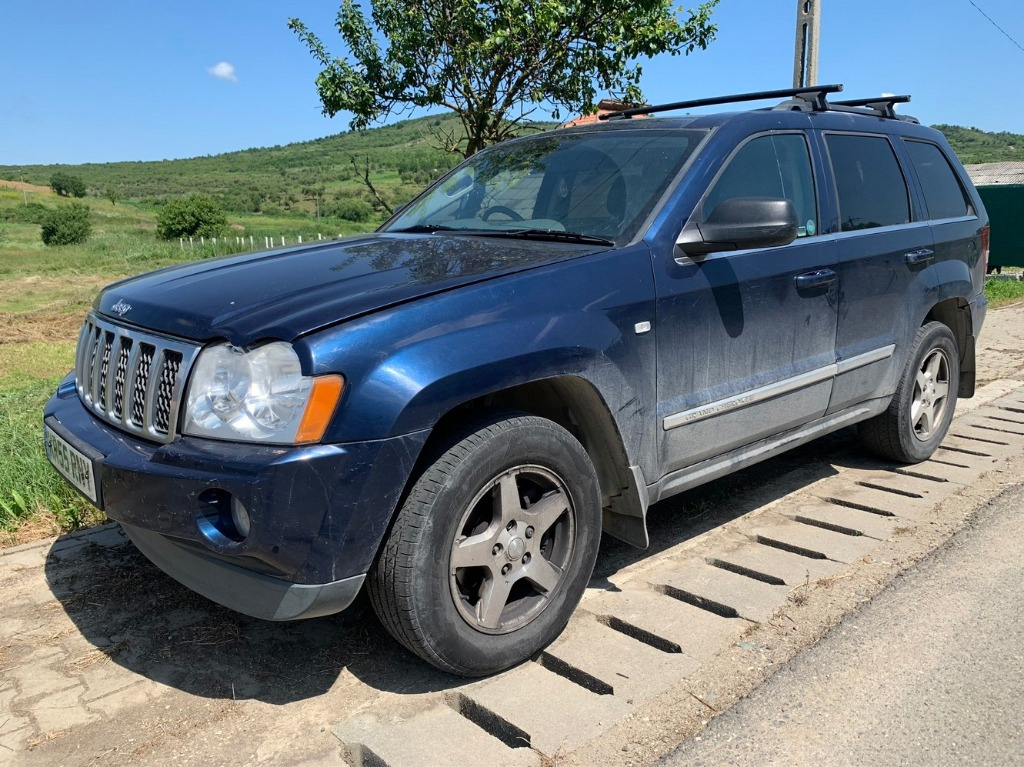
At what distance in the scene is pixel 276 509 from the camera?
7.79 ft

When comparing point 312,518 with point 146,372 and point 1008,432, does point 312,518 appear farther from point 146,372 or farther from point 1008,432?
point 1008,432

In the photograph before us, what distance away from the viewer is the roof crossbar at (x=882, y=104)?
485cm

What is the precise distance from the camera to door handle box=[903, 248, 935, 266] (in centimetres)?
457

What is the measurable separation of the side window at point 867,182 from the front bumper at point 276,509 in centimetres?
279

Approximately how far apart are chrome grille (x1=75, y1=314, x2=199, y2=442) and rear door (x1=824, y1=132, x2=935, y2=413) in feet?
9.77

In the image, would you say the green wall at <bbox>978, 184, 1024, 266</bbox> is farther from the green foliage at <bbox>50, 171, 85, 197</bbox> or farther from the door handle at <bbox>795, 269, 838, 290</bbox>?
the green foliage at <bbox>50, 171, 85, 197</bbox>

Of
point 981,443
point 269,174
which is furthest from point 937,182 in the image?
point 269,174

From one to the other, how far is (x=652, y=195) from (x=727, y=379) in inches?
31.5

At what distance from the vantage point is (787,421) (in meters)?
3.95

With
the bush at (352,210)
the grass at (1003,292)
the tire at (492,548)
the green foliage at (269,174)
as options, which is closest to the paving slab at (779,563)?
the tire at (492,548)

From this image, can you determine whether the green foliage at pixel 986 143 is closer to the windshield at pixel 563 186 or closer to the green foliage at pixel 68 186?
the windshield at pixel 563 186

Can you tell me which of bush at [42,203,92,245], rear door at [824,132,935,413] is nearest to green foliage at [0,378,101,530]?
rear door at [824,132,935,413]

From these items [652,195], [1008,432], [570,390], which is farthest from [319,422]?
[1008,432]

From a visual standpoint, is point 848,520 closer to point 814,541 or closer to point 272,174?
point 814,541
